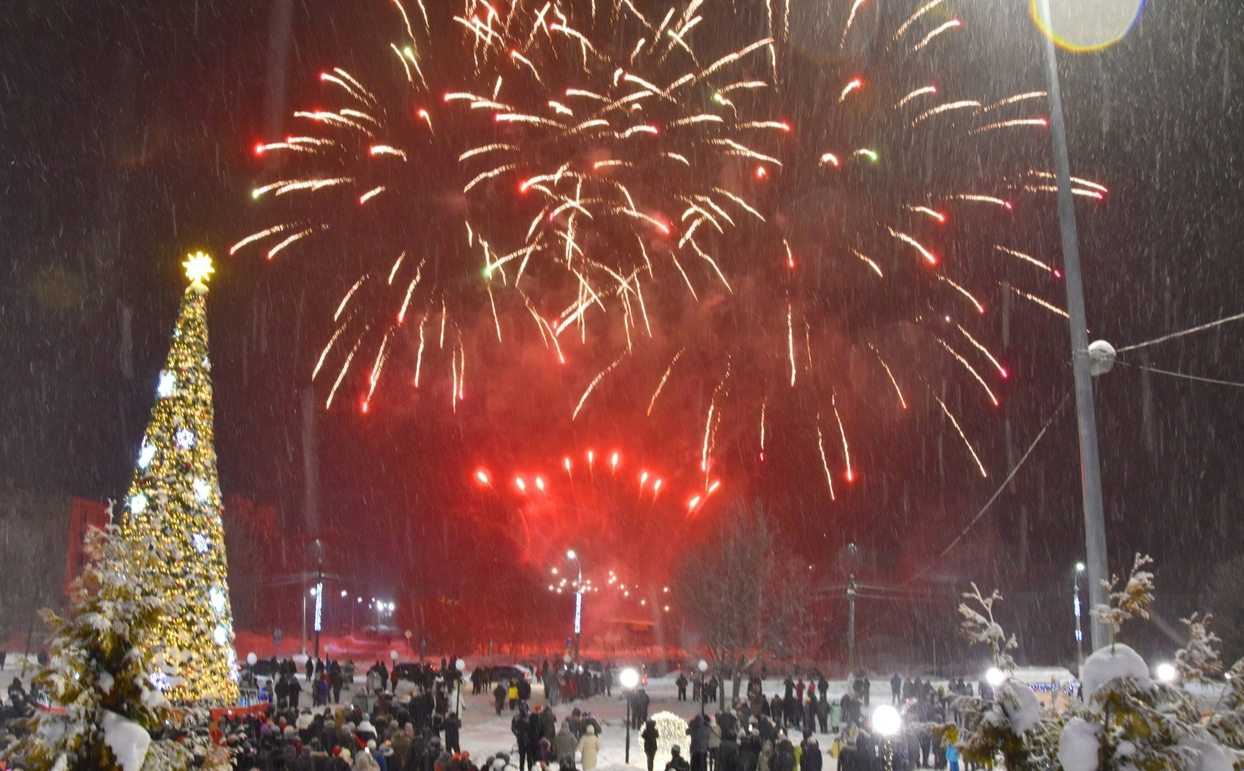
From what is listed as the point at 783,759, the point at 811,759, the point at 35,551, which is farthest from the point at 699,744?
the point at 35,551

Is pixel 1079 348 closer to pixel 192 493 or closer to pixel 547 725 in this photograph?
pixel 547 725

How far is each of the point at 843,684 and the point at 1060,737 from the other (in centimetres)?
3871

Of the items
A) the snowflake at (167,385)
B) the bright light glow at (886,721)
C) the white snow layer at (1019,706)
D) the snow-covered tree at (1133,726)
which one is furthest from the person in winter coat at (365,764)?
the snowflake at (167,385)

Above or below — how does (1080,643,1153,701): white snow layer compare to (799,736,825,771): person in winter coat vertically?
above

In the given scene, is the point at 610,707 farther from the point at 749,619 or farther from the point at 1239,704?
the point at 1239,704

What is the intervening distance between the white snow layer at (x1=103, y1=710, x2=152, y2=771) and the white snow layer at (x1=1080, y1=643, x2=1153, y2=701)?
6.32 metres

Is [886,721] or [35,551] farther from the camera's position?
[35,551]

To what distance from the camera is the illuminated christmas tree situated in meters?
21.5

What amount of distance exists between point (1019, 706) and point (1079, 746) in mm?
471

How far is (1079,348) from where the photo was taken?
32.5 ft

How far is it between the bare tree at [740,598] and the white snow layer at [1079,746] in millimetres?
31607

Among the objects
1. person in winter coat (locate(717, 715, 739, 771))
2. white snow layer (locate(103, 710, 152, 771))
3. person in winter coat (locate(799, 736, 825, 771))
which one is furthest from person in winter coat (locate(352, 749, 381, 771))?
person in winter coat (locate(799, 736, 825, 771))

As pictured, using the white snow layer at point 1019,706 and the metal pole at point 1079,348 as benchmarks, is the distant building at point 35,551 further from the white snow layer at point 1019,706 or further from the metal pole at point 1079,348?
the white snow layer at point 1019,706

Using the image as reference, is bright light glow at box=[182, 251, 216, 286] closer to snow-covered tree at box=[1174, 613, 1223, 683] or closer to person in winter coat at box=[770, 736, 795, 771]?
person in winter coat at box=[770, 736, 795, 771]
